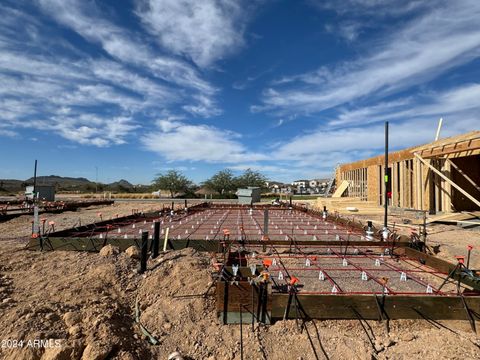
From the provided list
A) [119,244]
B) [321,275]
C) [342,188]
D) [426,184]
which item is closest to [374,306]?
[321,275]

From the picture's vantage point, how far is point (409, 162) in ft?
51.2

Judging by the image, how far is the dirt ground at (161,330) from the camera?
3.13 m

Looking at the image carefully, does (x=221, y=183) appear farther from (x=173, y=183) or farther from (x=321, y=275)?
(x=321, y=275)

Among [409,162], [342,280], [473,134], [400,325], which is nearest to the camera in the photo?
[400,325]

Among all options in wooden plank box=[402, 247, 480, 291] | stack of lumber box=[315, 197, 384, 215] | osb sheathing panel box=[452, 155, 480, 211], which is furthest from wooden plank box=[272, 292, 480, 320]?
stack of lumber box=[315, 197, 384, 215]

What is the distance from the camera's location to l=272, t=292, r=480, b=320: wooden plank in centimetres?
378

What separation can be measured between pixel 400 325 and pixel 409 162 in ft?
45.5

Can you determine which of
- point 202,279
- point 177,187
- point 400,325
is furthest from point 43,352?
point 177,187

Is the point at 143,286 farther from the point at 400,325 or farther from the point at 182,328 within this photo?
the point at 400,325

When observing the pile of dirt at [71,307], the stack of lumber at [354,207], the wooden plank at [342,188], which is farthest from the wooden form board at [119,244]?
the wooden plank at [342,188]

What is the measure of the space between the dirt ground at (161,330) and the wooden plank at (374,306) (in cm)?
9

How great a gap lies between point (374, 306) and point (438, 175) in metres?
12.1

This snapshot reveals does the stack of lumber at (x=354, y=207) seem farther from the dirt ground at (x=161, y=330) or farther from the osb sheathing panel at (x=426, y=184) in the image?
the dirt ground at (x=161, y=330)

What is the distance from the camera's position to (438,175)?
44.1ft
